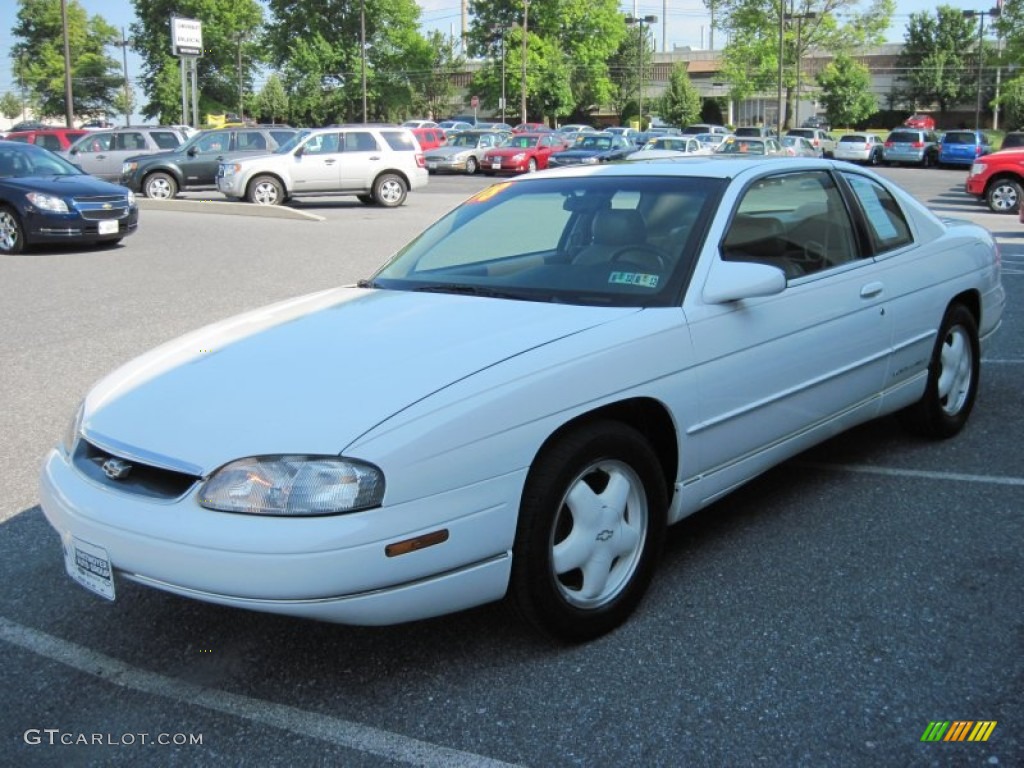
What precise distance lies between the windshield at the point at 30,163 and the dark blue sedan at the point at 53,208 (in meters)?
0.01

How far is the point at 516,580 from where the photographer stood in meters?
2.96

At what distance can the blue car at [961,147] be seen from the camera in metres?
38.8

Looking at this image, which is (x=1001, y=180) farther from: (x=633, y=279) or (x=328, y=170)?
(x=633, y=279)

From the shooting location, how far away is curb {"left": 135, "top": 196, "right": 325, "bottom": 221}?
733 inches

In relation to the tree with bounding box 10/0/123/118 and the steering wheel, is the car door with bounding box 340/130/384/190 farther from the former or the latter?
the tree with bounding box 10/0/123/118

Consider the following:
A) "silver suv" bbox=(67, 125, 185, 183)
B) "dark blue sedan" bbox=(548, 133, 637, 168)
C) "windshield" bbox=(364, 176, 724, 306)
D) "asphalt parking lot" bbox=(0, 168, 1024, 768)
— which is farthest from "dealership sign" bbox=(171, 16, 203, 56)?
"windshield" bbox=(364, 176, 724, 306)

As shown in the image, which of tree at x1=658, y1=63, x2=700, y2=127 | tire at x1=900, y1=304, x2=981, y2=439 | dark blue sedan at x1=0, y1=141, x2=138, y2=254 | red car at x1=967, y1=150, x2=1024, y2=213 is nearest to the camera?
tire at x1=900, y1=304, x2=981, y2=439

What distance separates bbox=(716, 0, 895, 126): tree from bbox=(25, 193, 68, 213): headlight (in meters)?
54.8

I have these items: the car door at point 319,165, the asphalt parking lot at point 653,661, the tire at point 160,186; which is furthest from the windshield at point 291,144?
the asphalt parking lot at point 653,661

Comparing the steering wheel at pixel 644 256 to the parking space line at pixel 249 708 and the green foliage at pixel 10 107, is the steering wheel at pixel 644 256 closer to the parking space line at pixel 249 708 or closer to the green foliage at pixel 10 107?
the parking space line at pixel 249 708

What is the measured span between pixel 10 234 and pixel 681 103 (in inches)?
2658

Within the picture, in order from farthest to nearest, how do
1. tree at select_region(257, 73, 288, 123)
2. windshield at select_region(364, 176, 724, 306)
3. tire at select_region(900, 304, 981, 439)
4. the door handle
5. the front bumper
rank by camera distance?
1. tree at select_region(257, 73, 288, 123)
2. tire at select_region(900, 304, 981, 439)
3. the door handle
4. windshield at select_region(364, 176, 724, 306)
5. the front bumper

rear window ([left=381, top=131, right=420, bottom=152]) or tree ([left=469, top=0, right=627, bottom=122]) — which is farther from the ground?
tree ([left=469, top=0, right=627, bottom=122])

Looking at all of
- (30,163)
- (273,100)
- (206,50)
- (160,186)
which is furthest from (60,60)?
(30,163)
